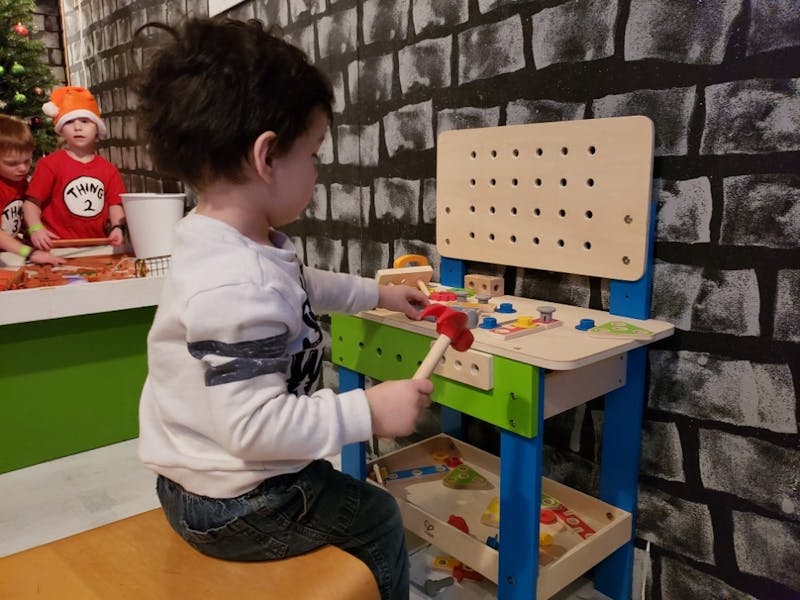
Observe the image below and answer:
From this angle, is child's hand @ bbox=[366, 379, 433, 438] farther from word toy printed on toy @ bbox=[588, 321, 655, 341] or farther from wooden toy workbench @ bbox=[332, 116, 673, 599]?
word toy printed on toy @ bbox=[588, 321, 655, 341]

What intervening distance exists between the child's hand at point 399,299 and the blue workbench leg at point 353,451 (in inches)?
8.5

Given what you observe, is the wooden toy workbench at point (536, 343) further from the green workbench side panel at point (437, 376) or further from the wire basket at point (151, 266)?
the wire basket at point (151, 266)

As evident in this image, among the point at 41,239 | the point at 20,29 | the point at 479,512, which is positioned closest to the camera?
the point at 479,512

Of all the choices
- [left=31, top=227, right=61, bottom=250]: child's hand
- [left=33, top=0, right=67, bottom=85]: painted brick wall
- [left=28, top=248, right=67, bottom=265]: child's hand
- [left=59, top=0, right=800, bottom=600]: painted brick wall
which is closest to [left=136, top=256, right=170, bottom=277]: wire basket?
[left=28, top=248, right=67, bottom=265]: child's hand

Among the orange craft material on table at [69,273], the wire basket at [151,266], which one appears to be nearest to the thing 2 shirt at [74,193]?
the orange craft material on table at [69,273]

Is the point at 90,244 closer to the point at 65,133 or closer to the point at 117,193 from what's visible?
the point at 117,193

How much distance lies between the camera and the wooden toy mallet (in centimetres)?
79

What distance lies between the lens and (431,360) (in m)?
0.80

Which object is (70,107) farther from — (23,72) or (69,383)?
(69,383)

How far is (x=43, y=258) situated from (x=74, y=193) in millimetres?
356

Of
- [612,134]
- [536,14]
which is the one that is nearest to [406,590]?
[612,134]

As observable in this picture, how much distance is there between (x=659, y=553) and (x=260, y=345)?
0.80m

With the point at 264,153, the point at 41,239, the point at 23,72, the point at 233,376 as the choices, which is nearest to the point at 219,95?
the point at 264,153

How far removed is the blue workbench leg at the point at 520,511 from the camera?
91 cm
